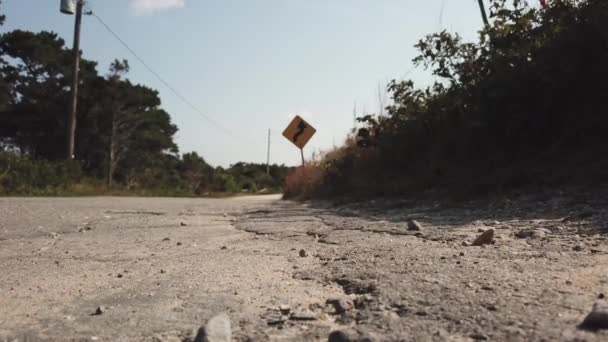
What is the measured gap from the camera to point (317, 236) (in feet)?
10.9

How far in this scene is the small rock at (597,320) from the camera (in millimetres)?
1238

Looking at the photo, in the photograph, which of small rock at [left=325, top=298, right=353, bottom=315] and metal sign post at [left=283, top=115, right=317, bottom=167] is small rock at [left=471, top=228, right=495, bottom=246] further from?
metal sign post at [left=283, top=115, right=317, bottom=167]

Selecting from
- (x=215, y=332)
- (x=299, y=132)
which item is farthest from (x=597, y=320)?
(x=299, y=132)

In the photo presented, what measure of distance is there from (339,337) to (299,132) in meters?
11.0

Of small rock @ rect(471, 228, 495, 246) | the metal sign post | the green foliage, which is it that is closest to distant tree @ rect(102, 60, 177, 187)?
the green foliage

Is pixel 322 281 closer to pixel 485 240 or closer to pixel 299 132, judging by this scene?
pixel 485 240

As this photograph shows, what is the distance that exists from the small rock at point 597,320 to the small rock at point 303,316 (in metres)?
0.67

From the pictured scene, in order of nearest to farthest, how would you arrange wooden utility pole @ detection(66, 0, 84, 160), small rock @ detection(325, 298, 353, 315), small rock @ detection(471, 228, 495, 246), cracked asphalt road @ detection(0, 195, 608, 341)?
cracked asphalt road @ detection(0, 195, 608, 341), small rock @ detection(325, 298, 353, 315), small rock @ detection(471, 228, 495, 246), wooden utility pole @ detection(66, 0, 84, 160)

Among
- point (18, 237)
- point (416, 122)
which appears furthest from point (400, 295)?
point (416, 122)

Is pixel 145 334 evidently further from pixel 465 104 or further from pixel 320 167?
pixel 320 167

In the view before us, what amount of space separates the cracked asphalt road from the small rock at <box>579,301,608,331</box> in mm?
31

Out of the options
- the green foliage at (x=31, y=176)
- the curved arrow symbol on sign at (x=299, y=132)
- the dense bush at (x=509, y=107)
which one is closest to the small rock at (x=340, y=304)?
the dense bush at (x=509, y=107)

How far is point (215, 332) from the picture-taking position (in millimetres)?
1350

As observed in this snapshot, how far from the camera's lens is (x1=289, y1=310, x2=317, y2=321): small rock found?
1.52 m
